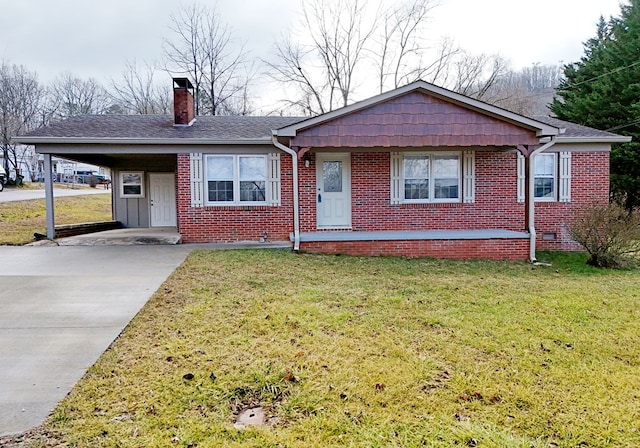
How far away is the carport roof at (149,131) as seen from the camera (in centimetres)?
1030

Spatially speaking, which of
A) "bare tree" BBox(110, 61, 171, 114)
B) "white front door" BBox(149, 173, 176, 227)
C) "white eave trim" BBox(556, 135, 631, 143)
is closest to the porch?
"white eave trim" BBox(556, 135, 631, 143)

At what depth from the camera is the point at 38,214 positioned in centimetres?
1728

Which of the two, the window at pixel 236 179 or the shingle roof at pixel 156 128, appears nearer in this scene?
the shingle roof at pixel 156 128

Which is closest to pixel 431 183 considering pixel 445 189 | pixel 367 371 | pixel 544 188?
pixel 445 189

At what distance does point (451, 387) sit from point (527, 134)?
8.14 metres

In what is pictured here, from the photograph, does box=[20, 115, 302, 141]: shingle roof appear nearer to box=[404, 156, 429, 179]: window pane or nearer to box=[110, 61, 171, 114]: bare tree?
box=[404, 156, 429, 179]: window pane

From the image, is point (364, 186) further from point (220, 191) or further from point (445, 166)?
point (220, 191)

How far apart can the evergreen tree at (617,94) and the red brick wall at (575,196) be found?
5993 mm

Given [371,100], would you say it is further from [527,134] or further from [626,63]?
[626,63]

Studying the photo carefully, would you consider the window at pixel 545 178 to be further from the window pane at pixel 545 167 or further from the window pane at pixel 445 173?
the window pane at pixel 445 173

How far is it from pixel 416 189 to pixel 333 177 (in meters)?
2.28

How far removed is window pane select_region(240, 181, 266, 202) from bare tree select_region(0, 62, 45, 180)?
32.1m

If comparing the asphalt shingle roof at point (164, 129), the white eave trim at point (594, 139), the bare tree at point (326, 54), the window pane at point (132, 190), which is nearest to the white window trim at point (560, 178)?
the white eave trim at point (594, 139)

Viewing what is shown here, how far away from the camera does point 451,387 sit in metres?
3.22
